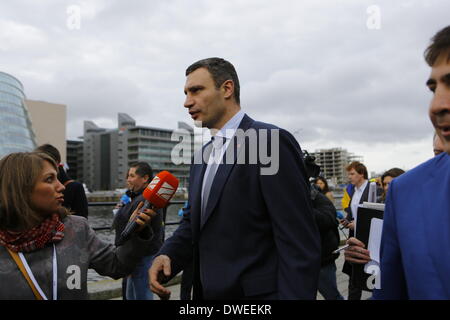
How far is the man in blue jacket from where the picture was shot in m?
1.11

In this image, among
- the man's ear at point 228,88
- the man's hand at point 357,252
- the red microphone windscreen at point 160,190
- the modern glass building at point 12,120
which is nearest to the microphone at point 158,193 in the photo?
the red microphone windscreen at point 160,190

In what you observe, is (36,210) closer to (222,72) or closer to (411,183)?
(222,72)

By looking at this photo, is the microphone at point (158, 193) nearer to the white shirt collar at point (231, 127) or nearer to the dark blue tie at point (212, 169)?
the dark blue tie at point (212, 169)

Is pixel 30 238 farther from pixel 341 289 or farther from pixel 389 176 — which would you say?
pixel 341 289

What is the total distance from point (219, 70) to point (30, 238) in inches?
52.1

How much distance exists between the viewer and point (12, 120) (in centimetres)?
6494

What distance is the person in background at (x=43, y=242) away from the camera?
2000mm

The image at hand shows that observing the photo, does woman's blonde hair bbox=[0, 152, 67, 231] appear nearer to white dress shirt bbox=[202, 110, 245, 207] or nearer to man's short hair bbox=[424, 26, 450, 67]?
white dress shirt bbox=[202, 110, 245, 207]

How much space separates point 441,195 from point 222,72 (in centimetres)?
138

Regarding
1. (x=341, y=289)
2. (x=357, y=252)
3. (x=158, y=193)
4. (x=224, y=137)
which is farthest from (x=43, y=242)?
(x=341, y=289)

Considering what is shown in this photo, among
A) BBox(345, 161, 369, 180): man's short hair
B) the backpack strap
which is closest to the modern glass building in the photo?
BBox(345, 161, 369, 180): man's short hair

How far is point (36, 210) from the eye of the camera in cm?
212
